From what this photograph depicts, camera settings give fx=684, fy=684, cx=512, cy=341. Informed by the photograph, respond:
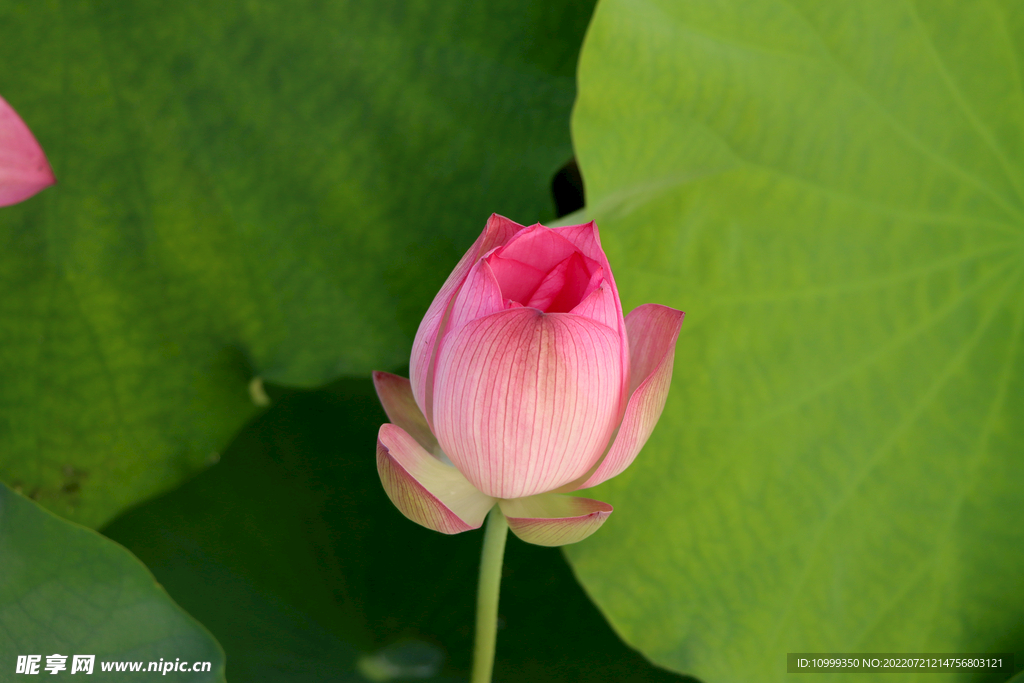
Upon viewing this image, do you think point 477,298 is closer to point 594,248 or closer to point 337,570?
point 594,248

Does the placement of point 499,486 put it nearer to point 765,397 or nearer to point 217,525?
point 765,397

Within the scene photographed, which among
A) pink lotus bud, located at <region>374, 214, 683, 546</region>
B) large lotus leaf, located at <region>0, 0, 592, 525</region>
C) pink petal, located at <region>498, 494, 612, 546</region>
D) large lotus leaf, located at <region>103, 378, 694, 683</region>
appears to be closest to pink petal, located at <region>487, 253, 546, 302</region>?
pink lotus bud, located at <region>374, 214, 683, 546</region>

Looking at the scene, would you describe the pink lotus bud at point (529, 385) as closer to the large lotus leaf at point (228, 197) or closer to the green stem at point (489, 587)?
the green stem at point (489, 587)

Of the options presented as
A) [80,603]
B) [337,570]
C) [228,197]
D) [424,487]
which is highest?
[228,197]

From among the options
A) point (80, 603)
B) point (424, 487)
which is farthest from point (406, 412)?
point (80, 603)

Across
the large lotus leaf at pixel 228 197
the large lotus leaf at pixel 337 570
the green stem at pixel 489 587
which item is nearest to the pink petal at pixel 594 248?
the green stem at pixel 489 587

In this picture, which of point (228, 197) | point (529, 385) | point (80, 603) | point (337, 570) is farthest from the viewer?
point (337, 570)
